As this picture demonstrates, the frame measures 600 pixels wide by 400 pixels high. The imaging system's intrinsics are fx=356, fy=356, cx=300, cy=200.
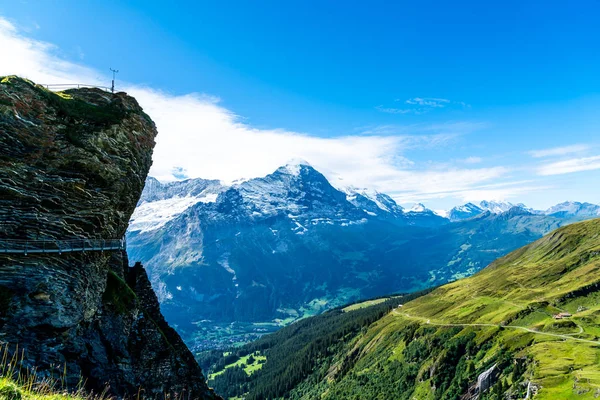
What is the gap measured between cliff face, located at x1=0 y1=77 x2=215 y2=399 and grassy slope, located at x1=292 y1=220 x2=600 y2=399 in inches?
3231

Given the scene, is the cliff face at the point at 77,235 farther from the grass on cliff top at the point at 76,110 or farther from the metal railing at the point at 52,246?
the metal railing at the point at 52,246

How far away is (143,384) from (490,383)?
104 m

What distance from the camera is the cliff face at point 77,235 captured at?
27391mm

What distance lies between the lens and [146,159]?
45375mm

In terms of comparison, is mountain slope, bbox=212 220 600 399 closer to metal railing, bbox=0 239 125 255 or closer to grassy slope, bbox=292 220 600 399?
grassy slope, bbox=292 220 600 399

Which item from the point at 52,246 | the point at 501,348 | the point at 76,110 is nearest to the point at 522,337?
the point at 501,348

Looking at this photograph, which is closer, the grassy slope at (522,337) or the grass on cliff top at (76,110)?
the grass on cliff top at (76,110)

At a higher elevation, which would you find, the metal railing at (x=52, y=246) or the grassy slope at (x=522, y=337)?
the metal railing at (x=52, y=246)

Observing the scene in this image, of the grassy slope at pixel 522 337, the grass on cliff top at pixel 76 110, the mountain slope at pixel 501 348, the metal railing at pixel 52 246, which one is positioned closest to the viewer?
the metal railing at pixel 52 246

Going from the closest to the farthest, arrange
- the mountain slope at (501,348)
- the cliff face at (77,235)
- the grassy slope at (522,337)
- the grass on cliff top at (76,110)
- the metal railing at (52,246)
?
the cliff face at (77,235) < the metal railing at (52,246) < the grass on cliff top at (76,110) < the grassy slope at (522,337) < the mountain slope at (501,348)

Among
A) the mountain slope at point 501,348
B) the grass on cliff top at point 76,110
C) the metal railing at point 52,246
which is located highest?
the grass on cliff top at point 76,110

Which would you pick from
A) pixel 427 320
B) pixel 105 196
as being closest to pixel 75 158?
pixel 105 196

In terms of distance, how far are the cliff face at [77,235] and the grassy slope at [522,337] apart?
8206 cm

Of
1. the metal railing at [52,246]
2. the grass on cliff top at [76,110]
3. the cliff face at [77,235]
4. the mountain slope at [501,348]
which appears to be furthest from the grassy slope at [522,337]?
the grass on cliff top at [76,110]
